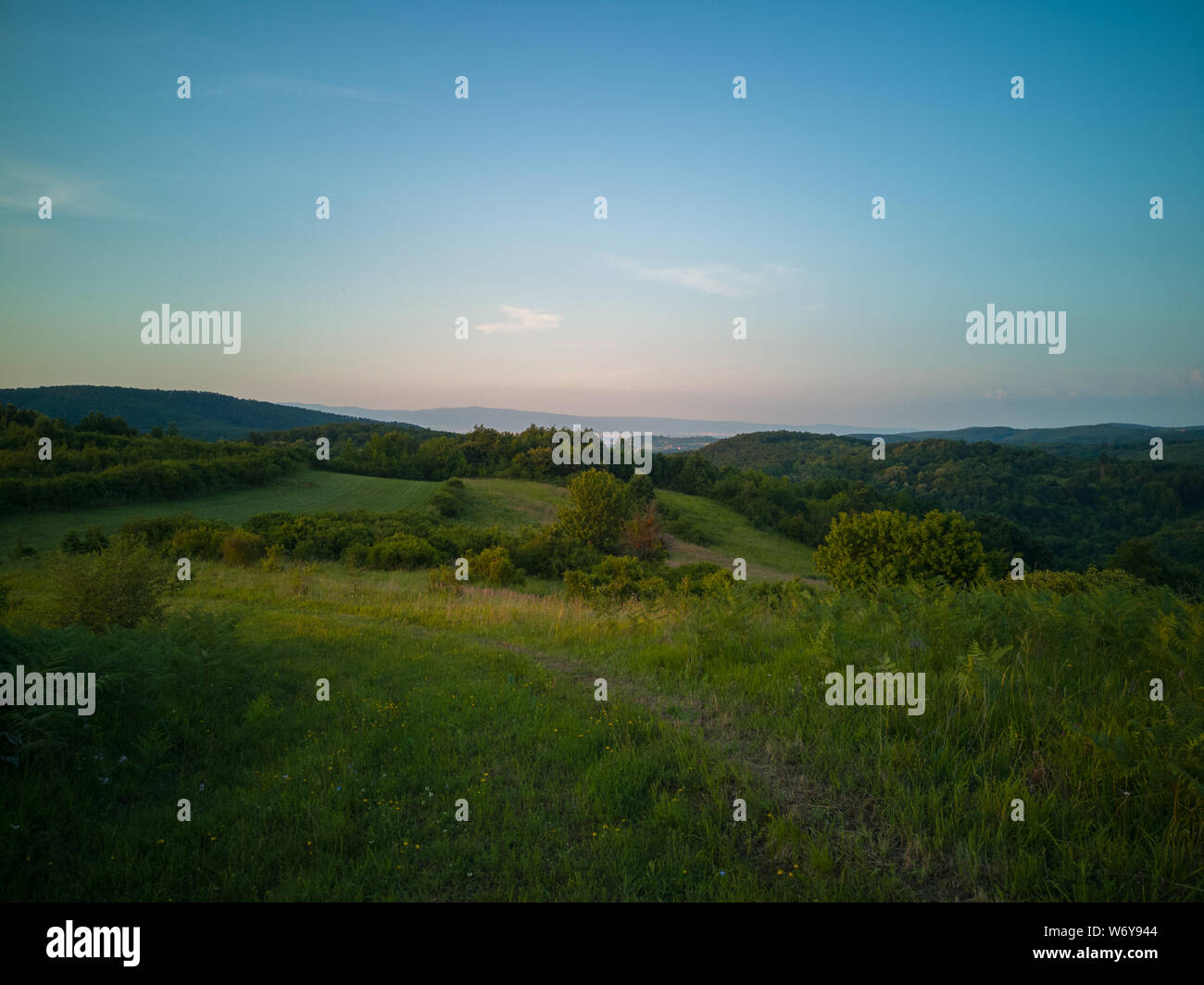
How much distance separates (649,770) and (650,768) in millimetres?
19

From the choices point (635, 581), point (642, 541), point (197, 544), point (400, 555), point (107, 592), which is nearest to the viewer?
point (107, 592)

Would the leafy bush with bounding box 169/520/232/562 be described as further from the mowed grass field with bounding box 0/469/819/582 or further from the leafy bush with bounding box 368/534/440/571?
the mowed grass field with bounding box 0/469/819/582

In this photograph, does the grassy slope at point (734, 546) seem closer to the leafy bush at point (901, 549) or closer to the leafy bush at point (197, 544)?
the leafy bush at point (901, 549)

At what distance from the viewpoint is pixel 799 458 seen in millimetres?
94375

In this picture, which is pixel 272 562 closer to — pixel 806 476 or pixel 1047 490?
pixel 1047 490

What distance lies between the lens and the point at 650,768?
4523 millimetres

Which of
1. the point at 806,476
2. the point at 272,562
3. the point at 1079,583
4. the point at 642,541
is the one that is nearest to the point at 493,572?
the point at 272,562

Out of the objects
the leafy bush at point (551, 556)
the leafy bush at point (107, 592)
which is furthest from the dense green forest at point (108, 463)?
the leafy bush at point (107, 592)

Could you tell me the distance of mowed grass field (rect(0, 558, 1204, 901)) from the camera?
10.8 feet
